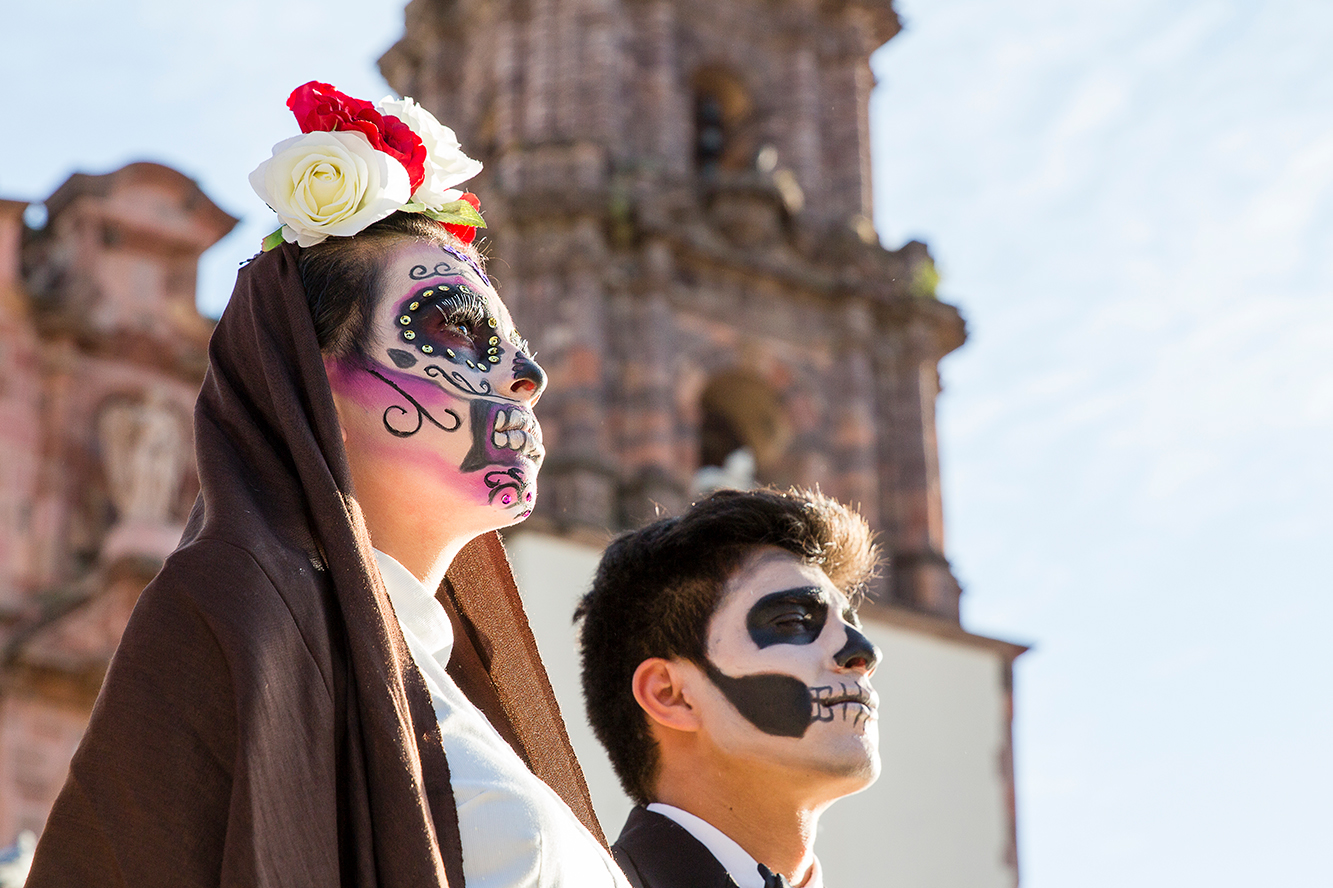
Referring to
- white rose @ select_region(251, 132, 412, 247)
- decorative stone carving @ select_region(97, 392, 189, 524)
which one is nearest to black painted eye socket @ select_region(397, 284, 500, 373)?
white rose @ select_region(251, 132, 412, 247)

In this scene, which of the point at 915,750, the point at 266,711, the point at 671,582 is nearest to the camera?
the point at 266,711

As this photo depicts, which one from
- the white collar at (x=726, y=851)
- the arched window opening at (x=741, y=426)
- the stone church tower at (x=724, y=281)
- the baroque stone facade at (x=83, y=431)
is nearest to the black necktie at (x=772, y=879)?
the white collar at (x=726, y=851)

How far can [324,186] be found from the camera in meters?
2.99

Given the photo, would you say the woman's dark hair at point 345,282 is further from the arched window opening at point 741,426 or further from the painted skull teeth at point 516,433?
the arched window opening at point 741,426

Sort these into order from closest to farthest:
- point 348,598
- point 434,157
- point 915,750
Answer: point 348,598, point 434,157, point 915,750

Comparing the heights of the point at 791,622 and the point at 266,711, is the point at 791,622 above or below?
above

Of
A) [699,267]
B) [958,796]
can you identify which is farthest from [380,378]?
[699,267]

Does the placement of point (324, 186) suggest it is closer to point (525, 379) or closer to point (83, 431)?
point (525, 379)

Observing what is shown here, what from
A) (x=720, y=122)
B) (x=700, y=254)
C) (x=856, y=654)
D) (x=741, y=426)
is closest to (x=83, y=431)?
(x=700, y=254)

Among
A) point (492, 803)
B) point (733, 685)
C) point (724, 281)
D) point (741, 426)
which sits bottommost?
point (492, 803)

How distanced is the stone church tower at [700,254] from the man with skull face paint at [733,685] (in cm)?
1619

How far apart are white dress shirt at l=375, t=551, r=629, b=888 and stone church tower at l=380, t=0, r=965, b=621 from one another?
56.6ft

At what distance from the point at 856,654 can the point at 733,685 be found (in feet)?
0.77

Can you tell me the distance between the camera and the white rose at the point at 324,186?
2.99m
